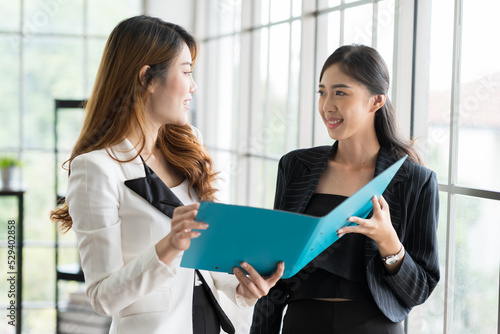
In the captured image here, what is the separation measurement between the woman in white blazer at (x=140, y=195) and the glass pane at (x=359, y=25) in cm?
120

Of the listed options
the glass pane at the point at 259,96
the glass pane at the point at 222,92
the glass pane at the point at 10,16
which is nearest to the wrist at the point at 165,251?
the glass pane at the point at 259,96

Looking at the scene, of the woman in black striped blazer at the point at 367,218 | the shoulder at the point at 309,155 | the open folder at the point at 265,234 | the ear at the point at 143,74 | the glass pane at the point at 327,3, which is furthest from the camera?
the glass pane at the point at 327,3

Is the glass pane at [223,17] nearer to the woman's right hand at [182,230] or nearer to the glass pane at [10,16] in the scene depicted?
the glass pane at [10,16]

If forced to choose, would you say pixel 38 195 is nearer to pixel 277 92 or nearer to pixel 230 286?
pixel 277 92

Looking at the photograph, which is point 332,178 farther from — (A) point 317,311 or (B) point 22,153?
(B) point 22,153

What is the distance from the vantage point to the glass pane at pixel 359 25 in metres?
2.50

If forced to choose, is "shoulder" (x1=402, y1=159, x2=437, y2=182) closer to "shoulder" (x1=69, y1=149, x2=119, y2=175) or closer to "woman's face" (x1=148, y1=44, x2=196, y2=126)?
"woman's face" (x1=148, y1=44, x2=196, y2=126)

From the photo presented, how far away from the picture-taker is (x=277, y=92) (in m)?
3.76

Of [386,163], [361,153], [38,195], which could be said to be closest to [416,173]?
[386,163]

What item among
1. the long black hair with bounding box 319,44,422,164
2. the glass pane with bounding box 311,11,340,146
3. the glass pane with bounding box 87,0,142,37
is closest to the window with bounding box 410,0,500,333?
the long black hair with bounding box 319,44,422,164

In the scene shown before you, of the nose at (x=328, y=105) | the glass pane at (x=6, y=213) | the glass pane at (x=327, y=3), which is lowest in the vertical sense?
the glass pane at (x=6, y=213)

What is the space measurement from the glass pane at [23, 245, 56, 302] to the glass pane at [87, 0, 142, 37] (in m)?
2.31

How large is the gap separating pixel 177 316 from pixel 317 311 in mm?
426

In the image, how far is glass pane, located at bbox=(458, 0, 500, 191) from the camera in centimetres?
177
